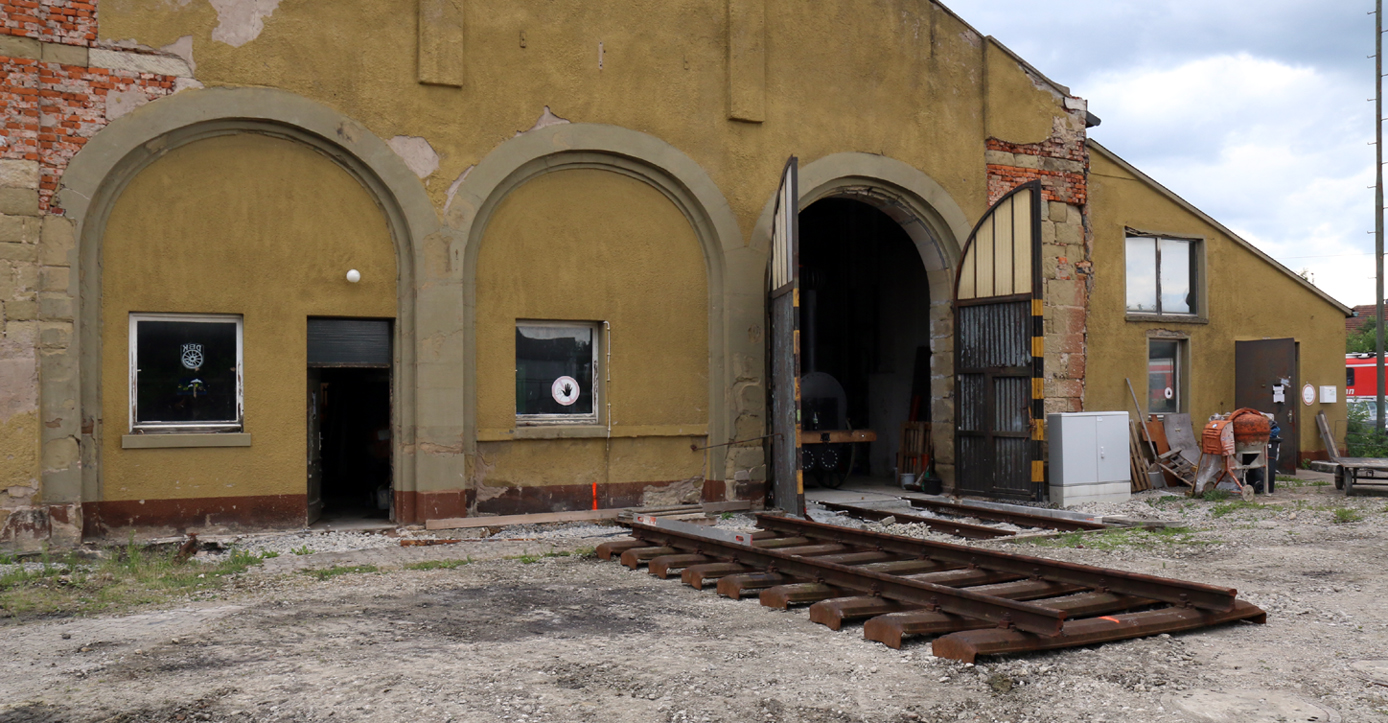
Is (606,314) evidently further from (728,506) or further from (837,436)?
(837,436)

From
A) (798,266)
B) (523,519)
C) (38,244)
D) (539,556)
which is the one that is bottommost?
(539,556)

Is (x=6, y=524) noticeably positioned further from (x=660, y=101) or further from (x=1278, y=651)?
(x=1278, y=651)

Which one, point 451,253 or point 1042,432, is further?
point 1042,432

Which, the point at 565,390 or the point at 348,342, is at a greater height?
the point at 348,342

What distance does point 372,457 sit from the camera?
542 inches

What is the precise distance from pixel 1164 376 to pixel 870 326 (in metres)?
4.82

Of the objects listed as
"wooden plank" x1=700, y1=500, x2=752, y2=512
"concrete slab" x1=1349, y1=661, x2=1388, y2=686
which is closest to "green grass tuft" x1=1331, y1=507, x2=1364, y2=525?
"wooden plank" x1=700, y1=500, x2=752, y2=512

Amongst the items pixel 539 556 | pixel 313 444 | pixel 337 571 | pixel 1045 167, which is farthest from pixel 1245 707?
pixel 1045 167

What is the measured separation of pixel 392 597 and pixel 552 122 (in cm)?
622

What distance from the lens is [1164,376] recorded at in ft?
54.9

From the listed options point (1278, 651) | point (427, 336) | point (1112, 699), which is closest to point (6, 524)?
point (427, 336)

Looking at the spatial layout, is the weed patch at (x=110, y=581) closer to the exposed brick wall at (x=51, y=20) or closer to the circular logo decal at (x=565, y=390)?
the circular logo decal at (x=565, y=390)

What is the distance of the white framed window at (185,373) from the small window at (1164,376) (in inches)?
512

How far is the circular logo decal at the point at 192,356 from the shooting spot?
35.2 feet
